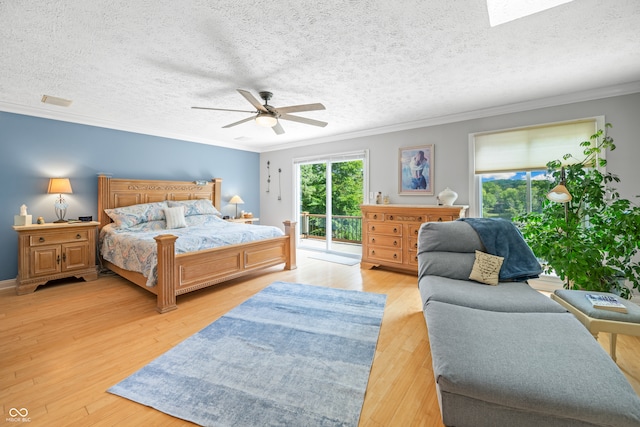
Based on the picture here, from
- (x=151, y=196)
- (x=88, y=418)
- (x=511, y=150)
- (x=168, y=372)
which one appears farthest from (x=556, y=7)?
(x=151, y=196)

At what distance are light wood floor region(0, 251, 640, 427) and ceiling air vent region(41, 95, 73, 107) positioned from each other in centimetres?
252

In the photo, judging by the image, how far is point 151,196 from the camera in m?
4.91

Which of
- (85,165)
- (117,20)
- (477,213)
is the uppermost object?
(117,20)

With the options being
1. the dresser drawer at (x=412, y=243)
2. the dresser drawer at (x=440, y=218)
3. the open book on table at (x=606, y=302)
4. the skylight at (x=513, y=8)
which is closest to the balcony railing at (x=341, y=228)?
the dresser drawer at (x=412, y=243)

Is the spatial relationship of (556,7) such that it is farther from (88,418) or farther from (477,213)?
(88,418)

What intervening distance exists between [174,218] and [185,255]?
1.59 meters

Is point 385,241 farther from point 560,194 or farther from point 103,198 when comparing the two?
point 103,198

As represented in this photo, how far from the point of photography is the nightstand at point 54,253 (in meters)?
3.46

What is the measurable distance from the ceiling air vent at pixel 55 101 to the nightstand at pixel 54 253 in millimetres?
1635

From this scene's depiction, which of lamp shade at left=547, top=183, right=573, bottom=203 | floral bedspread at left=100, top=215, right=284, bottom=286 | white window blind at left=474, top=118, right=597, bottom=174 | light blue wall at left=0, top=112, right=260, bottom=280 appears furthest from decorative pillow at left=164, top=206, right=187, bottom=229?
lamp shade at left=547, top=183, right=573, bottom=203

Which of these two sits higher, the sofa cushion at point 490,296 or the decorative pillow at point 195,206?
the decorative pillow at point 195,206

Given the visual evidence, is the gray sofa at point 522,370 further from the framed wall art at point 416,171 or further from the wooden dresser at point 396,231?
the framed wall art at point 416,171

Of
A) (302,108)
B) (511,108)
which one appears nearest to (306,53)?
(302,108)

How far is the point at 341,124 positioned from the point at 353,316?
10.8 feet
